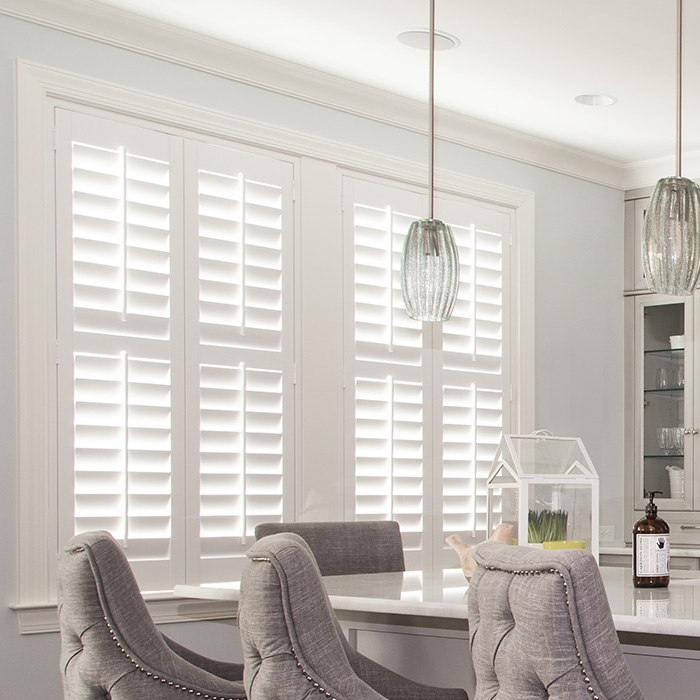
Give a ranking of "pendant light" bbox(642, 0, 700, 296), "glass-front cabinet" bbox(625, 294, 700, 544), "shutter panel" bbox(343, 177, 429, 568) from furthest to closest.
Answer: "glass-front cabinet" bbox(625, 294, 700, 544), "shutter panel" bbox(343, 177, 429, 568), "pendant light" bbox(642, 0, 700, 296)

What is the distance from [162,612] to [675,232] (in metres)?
2.05

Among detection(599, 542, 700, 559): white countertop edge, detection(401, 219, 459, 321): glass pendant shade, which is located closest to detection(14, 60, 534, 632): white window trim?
detection(401, 219, 459, 321): glass pendant shade

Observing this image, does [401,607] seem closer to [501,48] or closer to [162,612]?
[162,612]

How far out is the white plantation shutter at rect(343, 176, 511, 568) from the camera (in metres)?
4.18

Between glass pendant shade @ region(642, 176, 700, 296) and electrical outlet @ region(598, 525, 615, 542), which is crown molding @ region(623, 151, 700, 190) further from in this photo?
glass pendant shade @ region(642, 176, 700, 296)

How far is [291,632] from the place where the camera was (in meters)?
1.63

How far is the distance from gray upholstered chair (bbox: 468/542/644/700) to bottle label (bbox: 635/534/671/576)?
105cm

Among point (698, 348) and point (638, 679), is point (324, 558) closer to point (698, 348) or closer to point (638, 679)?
point (638, 679)

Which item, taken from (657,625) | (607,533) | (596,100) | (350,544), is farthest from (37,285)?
(607,533)

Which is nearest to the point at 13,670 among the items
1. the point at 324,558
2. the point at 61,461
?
the point at 61,461

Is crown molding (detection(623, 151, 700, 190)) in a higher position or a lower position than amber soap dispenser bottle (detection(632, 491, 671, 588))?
higher

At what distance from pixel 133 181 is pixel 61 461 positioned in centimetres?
97

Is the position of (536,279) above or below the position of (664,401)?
above

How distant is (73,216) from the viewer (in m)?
3.41
